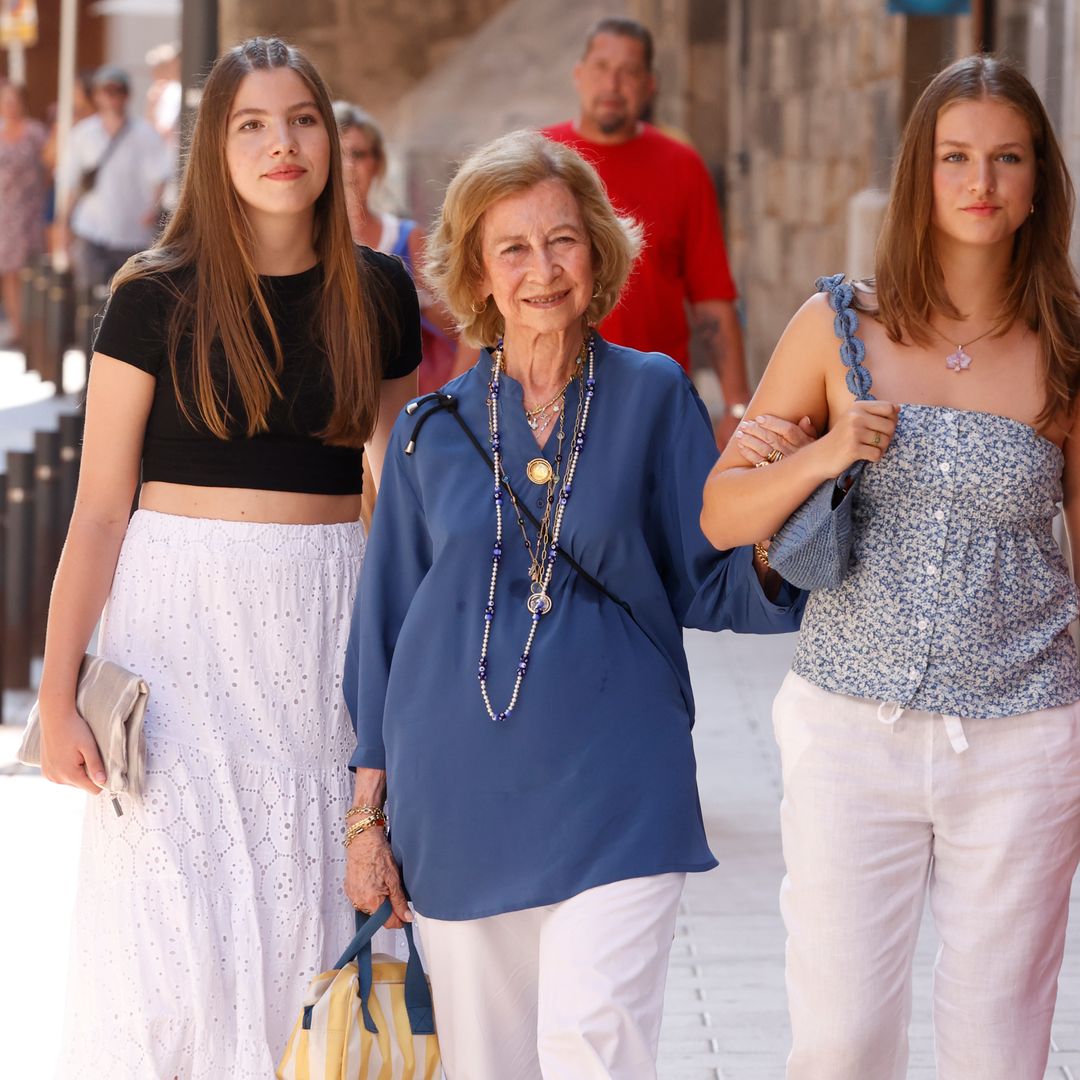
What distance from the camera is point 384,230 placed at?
6508 mm

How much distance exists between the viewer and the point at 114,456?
12.1ft

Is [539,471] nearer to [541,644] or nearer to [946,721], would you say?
[541,644]

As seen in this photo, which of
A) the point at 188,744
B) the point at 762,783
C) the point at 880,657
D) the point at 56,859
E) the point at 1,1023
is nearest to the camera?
the point at 880,657

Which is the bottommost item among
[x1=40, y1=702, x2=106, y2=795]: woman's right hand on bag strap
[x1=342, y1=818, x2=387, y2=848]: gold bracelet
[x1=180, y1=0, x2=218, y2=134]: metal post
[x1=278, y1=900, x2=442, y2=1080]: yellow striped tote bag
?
[x1=278, y1=900, x2=442, y2=1080]: yellow striped tote bag

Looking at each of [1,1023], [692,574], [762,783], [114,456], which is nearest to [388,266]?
[114,456]

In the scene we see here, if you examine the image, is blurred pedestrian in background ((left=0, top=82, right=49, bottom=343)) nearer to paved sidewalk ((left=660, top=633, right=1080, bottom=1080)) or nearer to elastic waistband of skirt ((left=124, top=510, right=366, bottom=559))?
paved sidewalk ((left=660, top=633, right=1080, bottom=1080))

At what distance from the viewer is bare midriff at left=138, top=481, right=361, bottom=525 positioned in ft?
12.3

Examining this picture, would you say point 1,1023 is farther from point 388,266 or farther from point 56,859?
point 388,266

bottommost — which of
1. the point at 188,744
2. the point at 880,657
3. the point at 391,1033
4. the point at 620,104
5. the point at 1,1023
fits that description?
the point at 1,1023

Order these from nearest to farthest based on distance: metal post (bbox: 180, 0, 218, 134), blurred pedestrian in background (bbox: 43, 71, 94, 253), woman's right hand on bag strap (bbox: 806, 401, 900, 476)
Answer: woman's right hand on bag strap (bbox: 806, 401, 900, 476) < metal post (bbox: 180, 0, 218, 134) < blurred pedestrian in background (bbox: 43, 71, 94, 253)

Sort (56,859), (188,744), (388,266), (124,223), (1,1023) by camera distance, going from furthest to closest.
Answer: (124,223)
(56,859)
(1,1023)
(388,266)
(188,744)

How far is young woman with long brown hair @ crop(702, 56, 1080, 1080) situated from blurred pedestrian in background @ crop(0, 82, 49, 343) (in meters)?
19.2

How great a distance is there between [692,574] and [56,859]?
3.46 metres

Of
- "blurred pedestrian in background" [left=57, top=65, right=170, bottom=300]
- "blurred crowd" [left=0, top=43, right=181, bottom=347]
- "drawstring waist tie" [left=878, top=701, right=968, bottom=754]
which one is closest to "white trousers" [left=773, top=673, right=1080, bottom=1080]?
"drawstring waist tie" [left=878, top=701, right=968, bottom=754]
